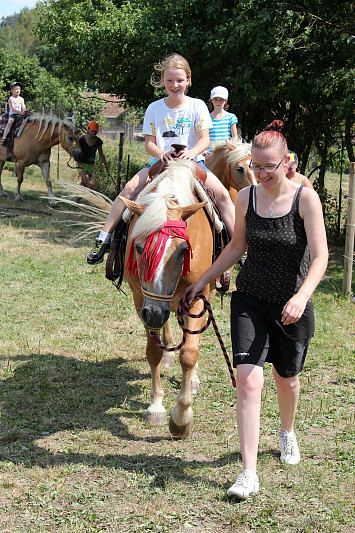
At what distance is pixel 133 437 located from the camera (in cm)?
405

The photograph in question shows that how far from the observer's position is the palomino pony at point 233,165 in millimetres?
6741

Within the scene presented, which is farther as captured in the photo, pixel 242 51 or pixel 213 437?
pixel 242 51

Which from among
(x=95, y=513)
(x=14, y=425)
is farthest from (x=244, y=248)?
(x=14, y=425)

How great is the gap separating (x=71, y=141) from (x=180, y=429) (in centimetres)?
1127

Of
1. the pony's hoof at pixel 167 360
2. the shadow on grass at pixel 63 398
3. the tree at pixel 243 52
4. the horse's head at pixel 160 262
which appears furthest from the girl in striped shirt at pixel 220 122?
the horse's head at pixel 160 262

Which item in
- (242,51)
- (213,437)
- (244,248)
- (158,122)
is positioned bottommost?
(213,437)

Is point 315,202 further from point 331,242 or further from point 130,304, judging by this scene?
point 331,242

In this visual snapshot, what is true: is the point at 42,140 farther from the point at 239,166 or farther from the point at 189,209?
the point at 189,209

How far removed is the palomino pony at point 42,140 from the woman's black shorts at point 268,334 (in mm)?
11406

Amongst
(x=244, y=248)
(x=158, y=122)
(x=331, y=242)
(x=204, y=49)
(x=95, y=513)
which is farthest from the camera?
(x=331, y=242)

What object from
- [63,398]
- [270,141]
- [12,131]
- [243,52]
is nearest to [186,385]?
[63,398]

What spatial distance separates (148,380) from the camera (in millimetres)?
5117

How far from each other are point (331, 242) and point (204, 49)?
4569mm

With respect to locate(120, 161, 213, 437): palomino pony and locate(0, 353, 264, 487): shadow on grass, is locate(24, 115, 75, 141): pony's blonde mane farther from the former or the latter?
locate(120, 161, 213, 437): palomino pony
